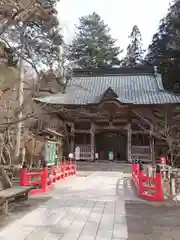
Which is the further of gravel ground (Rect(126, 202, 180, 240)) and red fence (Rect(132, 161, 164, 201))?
red fence (Rect(132, 161, 164, 201))

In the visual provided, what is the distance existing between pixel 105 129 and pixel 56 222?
1572 cm

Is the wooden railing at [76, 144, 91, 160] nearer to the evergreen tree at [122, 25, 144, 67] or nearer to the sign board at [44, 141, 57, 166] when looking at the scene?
the sign board at [44, 141, 57, 166]

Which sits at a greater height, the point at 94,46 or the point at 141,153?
the point at 94,46

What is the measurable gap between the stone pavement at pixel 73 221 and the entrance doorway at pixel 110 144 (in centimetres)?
1490

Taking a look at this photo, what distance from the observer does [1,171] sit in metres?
5.92

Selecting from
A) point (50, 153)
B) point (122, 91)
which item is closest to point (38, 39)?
point (50, 153)

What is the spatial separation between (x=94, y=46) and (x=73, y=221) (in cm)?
3418

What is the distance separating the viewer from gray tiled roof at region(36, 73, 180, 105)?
64.3 feet

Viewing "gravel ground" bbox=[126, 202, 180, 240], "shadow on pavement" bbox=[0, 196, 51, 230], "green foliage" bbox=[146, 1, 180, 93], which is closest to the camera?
"gravel ground" bbox=[126, 202, 180, 240]

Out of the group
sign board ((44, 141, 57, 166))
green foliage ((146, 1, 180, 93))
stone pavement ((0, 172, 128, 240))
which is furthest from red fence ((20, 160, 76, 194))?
green foliage ((146, 1, 180, 93))

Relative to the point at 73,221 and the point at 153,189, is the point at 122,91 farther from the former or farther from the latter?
the point at 73,221

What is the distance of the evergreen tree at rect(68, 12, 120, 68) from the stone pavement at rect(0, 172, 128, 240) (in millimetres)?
30270

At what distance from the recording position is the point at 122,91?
70.2 ft

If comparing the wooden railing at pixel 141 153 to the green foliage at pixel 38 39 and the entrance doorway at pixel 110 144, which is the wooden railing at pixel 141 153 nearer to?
the entrance doorway at pixel 110 144
